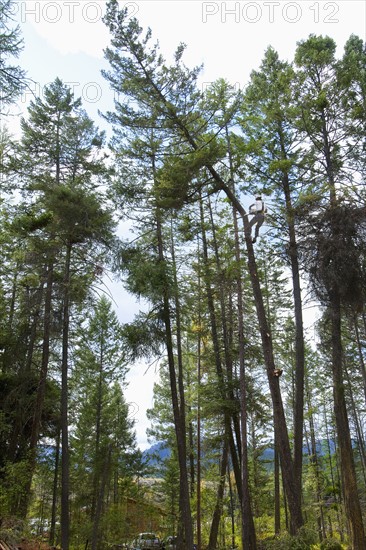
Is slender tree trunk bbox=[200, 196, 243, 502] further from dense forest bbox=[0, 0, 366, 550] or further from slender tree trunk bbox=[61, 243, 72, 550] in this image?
slender tree trunk bbox=[61, 243, 72, 550]

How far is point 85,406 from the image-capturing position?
71.6 ft

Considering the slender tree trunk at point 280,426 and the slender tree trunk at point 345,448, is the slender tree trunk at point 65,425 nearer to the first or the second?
the slender tree trunk at point 280,426

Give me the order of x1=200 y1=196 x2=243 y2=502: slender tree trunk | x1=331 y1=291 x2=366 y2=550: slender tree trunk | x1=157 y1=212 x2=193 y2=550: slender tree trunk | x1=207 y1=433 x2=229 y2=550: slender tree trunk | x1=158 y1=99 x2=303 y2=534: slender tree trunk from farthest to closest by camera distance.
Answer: x1=207 y1=433 x2=229 y2=550: slender tree trunk
x1=200 y1=196 x2=243 y2=502: slender tree trunk
x1=157 y1=212 x2=193 y2=550: slender tree trunk
x1=331 y1=291 x2=366 y2=550: slender tree trunk
x1=158 y1=99 x2=303 y2=534: slender tree trunk

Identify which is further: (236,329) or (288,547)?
(236,329)

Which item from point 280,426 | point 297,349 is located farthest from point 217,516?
point 280,426

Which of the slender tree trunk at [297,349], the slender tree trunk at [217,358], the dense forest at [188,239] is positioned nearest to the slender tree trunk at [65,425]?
the dense forest at [188,239]

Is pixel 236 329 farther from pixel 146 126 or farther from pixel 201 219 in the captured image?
pixel 146 126

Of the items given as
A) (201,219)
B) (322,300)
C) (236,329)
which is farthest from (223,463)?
(201,219)

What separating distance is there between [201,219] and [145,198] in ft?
12.1

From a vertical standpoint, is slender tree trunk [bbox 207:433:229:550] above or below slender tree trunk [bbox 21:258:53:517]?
below

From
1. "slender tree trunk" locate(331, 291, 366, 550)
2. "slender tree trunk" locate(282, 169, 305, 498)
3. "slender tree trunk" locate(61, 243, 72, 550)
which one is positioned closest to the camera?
"slender tree trunk" locate(331, 291, 366, 550)

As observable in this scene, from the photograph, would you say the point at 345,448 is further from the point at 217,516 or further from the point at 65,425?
the point at 65,425

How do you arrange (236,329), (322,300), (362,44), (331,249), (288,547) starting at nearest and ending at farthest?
1. (288,547)
2. (331,249)
3. (322,300)
4. (362,44)
5. (236,329)

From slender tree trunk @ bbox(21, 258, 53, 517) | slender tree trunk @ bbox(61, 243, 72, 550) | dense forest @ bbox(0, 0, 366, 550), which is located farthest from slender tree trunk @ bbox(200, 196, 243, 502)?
slender tree trunk @ bbox(21, 258, 53, 517)
